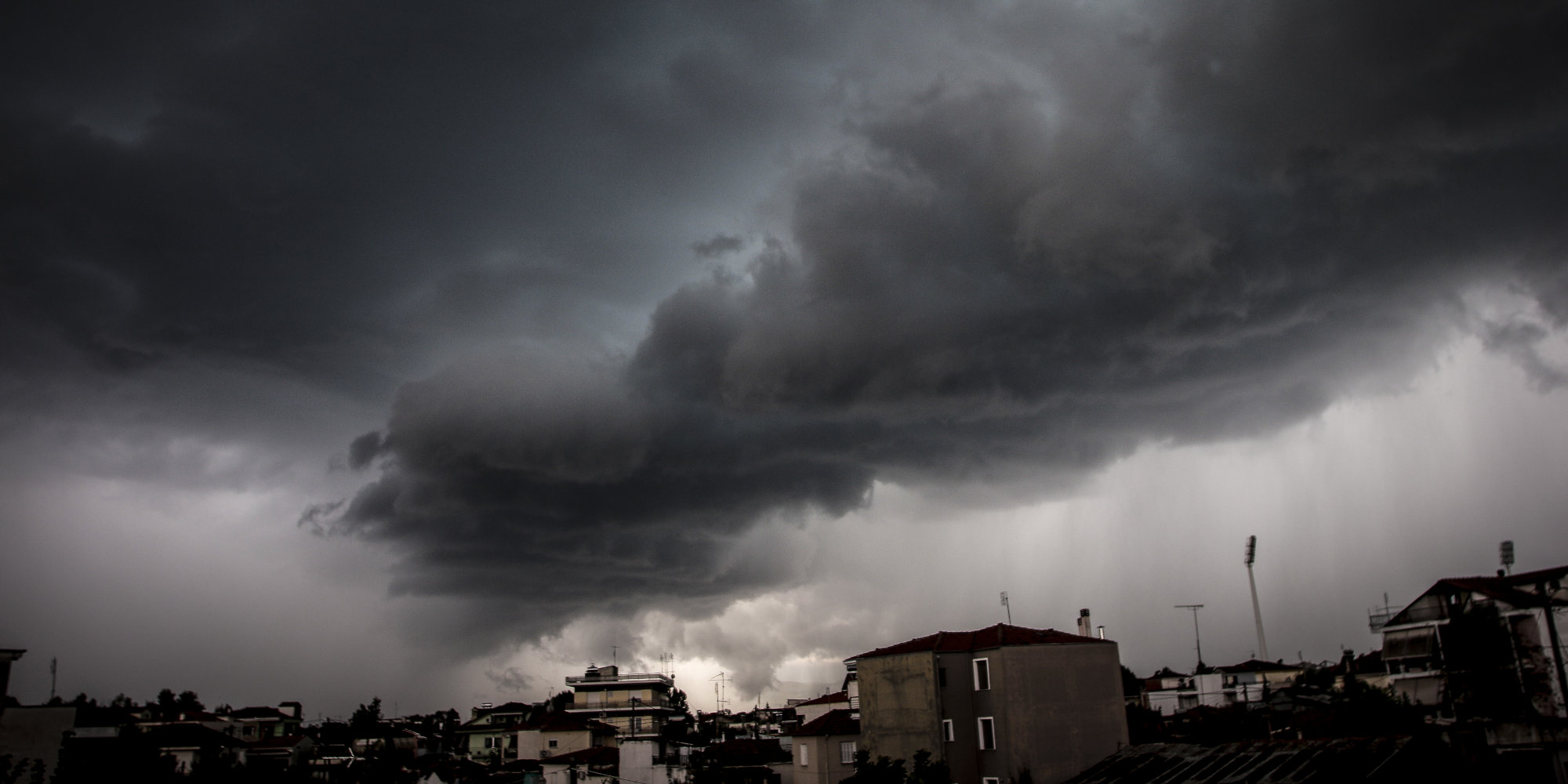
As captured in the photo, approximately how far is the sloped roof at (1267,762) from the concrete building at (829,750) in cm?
2366

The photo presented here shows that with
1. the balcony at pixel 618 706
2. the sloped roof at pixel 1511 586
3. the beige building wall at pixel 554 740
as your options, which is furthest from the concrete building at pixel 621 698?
the sloped roof at pixel 1511 586

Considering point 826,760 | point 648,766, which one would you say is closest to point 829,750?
point 826,760

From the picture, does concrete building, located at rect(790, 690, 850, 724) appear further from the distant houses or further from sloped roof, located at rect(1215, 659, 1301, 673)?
sloped roof, located at rect(1215, 659, 1301, 673)

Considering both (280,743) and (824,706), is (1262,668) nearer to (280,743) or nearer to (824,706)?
(824,706)

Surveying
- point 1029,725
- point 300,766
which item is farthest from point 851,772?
point 300,766

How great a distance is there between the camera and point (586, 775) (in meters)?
87.8

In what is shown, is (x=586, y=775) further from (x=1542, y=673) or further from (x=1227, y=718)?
(x=1542, y=673)

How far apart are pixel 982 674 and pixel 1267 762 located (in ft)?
72.9

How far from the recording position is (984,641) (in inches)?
2795

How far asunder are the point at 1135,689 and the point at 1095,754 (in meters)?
77.0

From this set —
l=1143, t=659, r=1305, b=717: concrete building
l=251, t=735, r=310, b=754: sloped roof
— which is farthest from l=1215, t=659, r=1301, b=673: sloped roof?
l=251, t=735, r=310, b=754: sloped roof

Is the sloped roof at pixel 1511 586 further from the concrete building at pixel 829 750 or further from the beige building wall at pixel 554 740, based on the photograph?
the beige building wall at pixel 554 740

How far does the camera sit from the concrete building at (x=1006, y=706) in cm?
6544

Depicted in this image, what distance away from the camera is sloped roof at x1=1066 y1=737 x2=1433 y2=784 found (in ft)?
142
